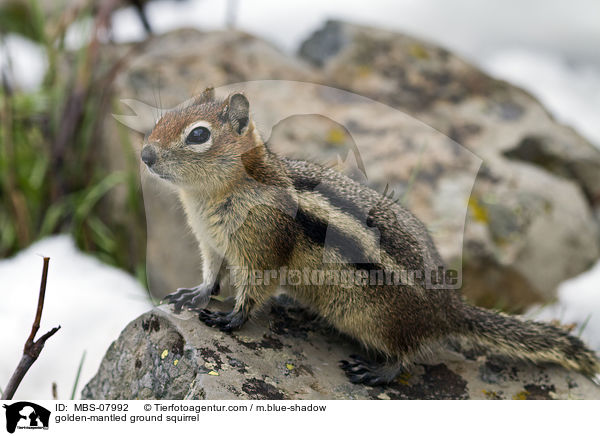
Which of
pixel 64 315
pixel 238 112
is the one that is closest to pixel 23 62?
pixel 64 315

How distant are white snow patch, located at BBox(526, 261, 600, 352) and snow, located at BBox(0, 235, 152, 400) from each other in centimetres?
205

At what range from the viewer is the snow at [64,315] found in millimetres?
2630

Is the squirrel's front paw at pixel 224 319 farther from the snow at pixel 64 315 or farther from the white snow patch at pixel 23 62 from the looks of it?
the white snow patch at pixel 23 62

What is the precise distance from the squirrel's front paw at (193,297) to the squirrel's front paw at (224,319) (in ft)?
0.20

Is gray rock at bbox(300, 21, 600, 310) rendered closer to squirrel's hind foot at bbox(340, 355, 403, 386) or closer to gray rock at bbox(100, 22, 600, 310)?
gray rock at bbox(100, 22, 600, 310)

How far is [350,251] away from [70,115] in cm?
282

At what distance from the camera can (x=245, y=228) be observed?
2035 mm

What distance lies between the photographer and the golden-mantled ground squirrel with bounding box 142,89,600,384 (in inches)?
79.8

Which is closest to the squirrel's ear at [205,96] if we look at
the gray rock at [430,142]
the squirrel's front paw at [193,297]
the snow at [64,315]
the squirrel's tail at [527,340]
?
the squirrel's front paw at [193,297]

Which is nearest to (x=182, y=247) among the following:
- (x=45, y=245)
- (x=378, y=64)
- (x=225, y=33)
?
(x=45, y=245)

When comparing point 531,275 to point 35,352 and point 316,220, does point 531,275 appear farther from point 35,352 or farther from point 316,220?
point 35,352

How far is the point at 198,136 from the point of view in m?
1.85
